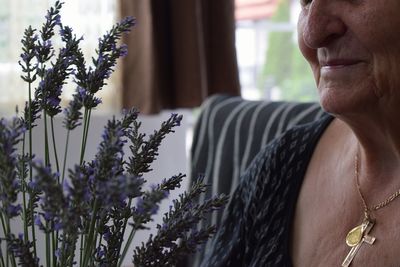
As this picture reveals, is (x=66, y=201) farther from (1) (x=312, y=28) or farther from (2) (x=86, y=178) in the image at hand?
(1) (x=312, y=28)

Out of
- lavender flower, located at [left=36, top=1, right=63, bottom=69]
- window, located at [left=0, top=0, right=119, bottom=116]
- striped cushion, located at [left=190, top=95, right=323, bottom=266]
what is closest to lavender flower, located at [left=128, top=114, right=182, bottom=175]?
lavender flower, located at [left=36, top=1, right=63, bottom=69]

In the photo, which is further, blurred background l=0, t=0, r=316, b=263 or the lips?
blurred background l=0, t=0, r=316, b=263

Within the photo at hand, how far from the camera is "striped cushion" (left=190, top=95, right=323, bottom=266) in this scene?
1710mm

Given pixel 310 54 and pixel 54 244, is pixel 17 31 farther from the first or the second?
pixel 54 244

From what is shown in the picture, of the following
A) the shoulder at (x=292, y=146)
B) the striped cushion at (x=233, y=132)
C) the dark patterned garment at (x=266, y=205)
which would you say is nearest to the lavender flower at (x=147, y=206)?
the dark patterned garment at (x=266, y=205)

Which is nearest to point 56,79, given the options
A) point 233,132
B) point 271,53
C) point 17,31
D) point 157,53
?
point 233,132

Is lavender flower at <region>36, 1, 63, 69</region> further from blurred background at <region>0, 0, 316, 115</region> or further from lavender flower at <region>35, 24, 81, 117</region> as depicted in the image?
blurred background at <region>0, 0, 316, 115</region>

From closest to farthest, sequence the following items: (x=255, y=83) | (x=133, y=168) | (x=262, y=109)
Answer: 1. (x=133, y=168)
2. (x=262, y=109)
3. (x=255, y=83)

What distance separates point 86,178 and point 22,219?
0.12 m

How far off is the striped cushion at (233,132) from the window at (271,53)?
131 cm

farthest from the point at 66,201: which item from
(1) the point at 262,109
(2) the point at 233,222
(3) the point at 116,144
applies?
(1) the point at 262,109

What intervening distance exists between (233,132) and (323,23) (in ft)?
2.70

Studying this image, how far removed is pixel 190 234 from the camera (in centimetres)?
57

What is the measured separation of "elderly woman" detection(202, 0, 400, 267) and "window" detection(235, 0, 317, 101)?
6.32 feet
